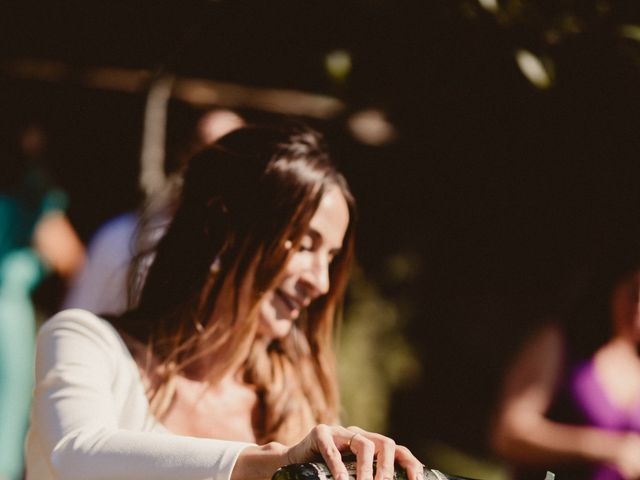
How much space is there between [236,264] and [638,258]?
1545 mm

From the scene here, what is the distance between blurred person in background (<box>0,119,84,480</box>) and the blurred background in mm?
333

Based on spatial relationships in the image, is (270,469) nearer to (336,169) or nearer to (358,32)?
(336,169)

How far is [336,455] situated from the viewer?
3.79 ft

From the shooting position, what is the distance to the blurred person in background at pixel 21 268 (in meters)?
3.83

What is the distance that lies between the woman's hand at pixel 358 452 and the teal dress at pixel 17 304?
9.51ft

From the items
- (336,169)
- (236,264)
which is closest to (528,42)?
(336,169)

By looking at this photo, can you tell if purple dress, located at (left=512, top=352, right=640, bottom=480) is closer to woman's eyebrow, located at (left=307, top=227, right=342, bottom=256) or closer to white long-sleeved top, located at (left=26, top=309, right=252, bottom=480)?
woman's eyebrow, located at (left=307, top=227, right=342, bottom=256)

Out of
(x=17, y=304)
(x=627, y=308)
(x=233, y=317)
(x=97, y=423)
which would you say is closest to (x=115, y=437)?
(x=97, y=423)

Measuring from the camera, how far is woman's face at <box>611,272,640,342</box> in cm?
285

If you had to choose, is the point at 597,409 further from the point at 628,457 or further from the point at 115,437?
the point at 115,437

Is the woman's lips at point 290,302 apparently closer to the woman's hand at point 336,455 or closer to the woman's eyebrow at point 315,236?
the woman's eyebrow at point 315,236

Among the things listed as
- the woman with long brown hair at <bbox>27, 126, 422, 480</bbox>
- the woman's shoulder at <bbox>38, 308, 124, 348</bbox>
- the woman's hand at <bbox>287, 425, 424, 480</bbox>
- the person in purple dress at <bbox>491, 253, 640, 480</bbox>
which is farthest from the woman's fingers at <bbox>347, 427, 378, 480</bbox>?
the person in purple dress at <bbox>491, 253, 640, 480</bbox>

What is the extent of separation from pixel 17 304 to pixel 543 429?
2.35 m

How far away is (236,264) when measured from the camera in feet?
6.11
